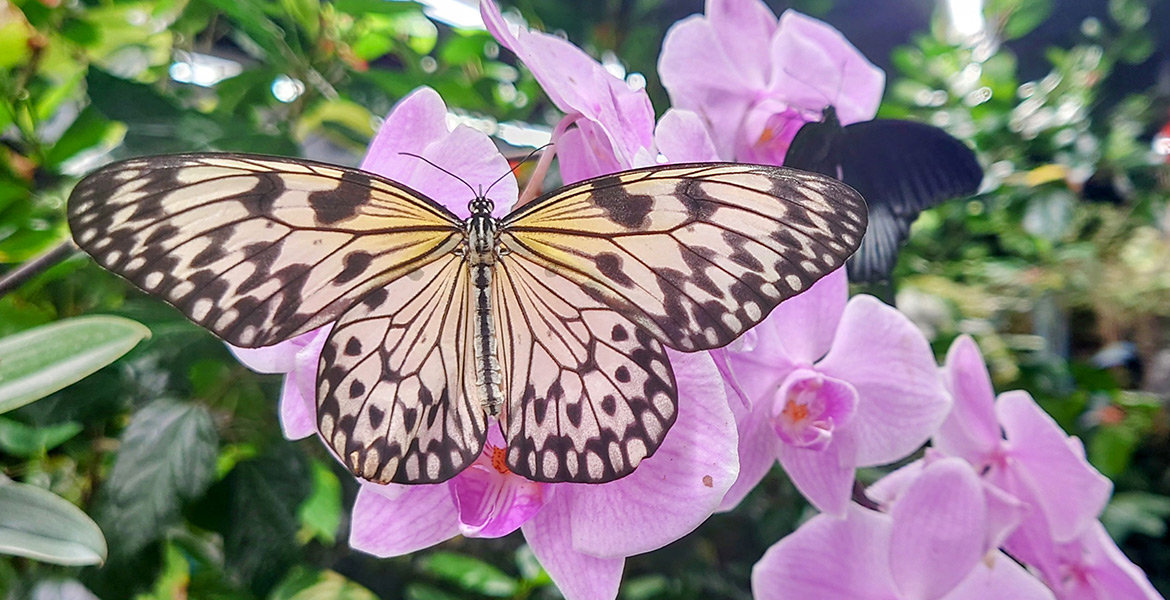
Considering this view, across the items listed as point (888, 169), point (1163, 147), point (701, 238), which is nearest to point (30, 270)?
point (701, 238)

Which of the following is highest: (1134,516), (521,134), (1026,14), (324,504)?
(1026,14)

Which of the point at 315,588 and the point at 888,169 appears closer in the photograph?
the point at 888,169

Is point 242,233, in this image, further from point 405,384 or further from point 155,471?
point 155,471

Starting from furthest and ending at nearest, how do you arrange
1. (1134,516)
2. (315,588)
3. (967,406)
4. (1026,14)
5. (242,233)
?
(1026,14), (1134,516), (315,588), (967,406), (242,233)

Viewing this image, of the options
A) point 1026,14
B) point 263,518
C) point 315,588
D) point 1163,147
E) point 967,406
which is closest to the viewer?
point 967,406

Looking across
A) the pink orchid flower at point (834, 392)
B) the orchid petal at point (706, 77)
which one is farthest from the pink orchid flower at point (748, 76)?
the pink orchid flower at point (834, 392)

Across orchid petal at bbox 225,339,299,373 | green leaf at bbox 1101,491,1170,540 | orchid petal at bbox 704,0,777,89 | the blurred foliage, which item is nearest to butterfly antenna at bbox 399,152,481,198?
orchid petal at bbox 225,339,299,373

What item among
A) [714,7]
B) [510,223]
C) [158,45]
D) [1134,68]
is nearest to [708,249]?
[510,223]

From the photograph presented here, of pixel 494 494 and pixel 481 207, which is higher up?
pixel 481 207

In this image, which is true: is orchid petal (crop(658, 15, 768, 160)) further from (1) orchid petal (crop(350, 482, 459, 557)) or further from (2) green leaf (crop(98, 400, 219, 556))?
(2) green leaf (crop(98, 400, 219, 556))
